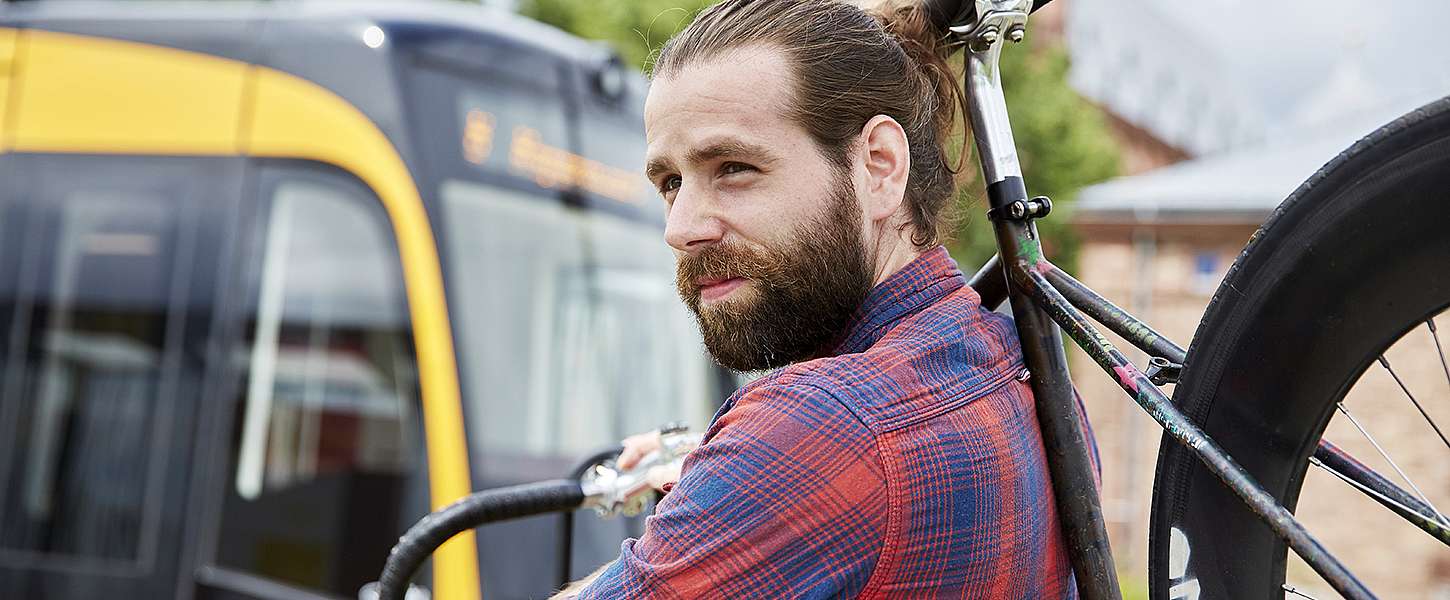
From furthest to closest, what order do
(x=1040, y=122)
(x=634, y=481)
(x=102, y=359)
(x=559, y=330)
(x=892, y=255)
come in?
(x=1040, y=122) < (x=102, y=359) < (x=559, y=330) < (x=634, y=481) < (x=892, y=255)

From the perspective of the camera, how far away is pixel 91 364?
18.1 ft

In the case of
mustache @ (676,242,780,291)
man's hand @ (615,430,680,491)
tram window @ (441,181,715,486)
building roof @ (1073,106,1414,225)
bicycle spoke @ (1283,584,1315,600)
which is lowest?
bicycle spoke @ (1283,584,1315,600)

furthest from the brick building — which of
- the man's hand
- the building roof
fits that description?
the man's hand

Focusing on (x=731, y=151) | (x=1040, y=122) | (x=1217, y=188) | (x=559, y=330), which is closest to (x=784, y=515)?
(x=731, y=151)

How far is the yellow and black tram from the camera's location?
4.88 m

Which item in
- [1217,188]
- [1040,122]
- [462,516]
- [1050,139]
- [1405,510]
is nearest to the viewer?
[1405,510]

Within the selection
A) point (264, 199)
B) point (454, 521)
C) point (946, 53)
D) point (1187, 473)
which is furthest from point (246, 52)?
point (1187, 473)

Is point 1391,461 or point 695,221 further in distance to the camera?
point 695,221

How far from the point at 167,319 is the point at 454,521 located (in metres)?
3.66

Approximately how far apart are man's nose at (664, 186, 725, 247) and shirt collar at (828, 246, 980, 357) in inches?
7.0

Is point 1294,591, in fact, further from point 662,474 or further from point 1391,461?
point 662,474

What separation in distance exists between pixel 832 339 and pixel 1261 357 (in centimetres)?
46

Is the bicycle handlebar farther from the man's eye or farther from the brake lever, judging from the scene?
the man's eye

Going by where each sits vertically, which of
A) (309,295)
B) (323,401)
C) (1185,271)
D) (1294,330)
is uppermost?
(1185,271)
